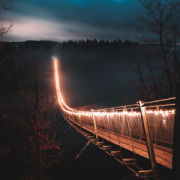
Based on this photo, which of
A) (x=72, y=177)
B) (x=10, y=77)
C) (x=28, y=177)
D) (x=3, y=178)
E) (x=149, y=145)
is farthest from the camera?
(x=72, y=177)

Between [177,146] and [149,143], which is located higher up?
[177,146]

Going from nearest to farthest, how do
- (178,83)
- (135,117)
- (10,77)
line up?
(178,83), (135,117), (10,77)

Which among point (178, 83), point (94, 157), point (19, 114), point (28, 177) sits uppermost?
point (178, 83)

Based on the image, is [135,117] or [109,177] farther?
[109,177]

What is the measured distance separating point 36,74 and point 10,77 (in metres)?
2.47

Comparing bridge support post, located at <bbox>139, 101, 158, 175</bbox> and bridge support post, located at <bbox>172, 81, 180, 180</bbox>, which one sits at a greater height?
bridge support post, located at <bbox>172, 81, 180, 180</bbox>

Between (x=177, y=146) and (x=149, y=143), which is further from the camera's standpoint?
(x=149, y=143)

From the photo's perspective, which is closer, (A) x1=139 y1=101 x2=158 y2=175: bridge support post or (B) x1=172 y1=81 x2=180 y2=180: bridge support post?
(B) x1=172 y1=81 x2=180 y2=180: bridge support post

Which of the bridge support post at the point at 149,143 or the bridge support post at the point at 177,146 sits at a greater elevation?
the bridge support post at the point at 177,146

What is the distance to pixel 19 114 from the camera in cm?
1273

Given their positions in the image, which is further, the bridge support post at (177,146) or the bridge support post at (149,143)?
the bridge support post at (149,143)

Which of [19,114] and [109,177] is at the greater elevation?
[19,114]

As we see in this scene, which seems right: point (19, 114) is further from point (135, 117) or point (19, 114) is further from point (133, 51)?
point (133, 51)

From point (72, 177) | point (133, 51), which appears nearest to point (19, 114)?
point (133, 51)
